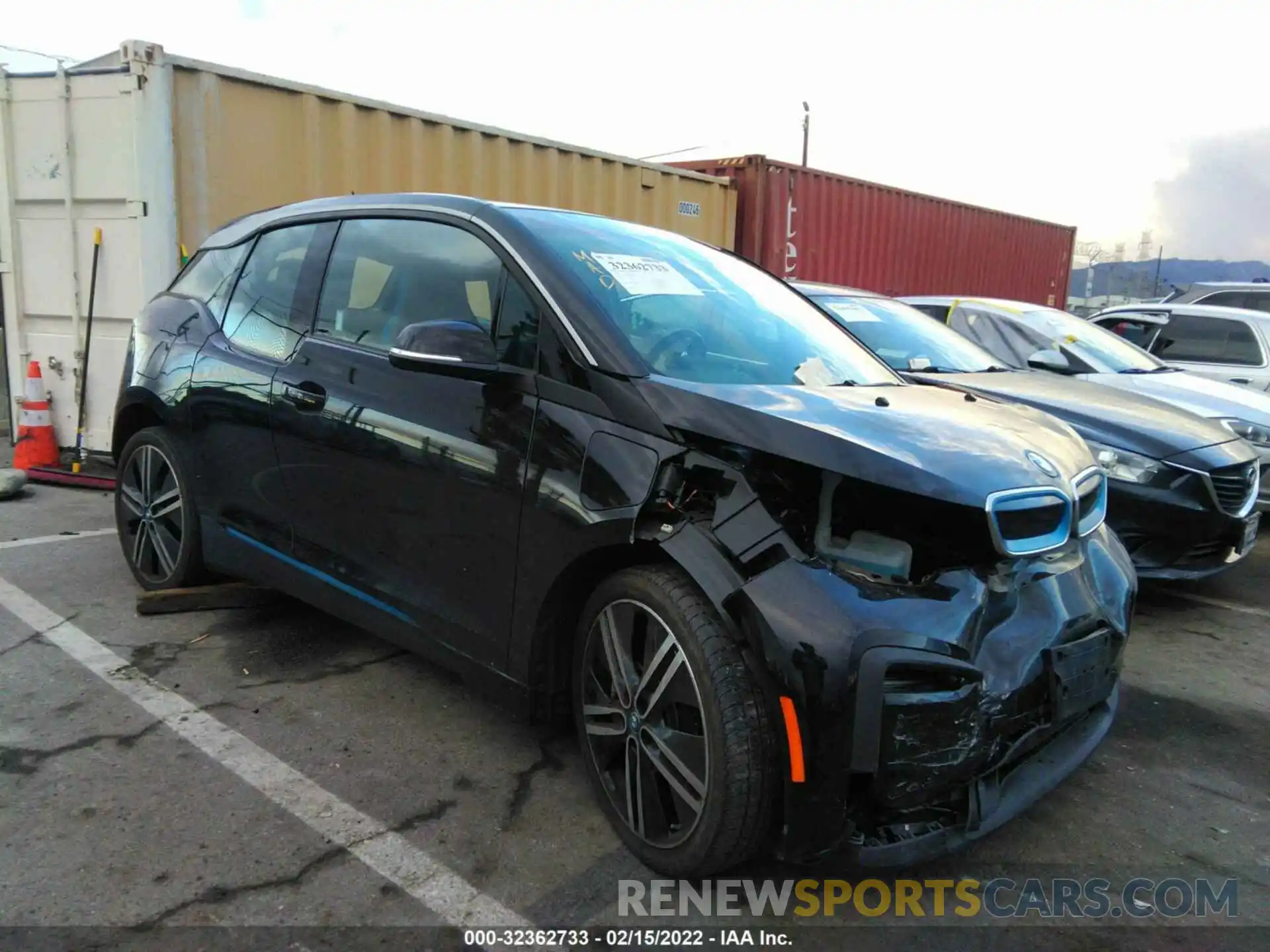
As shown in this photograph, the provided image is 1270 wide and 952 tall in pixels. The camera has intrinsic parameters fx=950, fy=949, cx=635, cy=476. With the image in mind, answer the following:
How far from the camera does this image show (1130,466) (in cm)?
439

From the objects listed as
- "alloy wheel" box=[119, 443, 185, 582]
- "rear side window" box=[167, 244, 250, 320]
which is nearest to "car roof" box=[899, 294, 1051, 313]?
"rear side window" box=[167, 244, 250, 320]

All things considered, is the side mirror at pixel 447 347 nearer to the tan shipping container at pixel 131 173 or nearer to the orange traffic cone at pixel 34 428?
the tan shipping container at pixel 131 173

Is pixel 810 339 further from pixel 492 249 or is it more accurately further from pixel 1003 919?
pixel 1003 919

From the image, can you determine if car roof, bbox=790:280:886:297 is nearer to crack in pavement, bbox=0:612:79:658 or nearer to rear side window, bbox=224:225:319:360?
rear side window, bbox=224:225:319:360

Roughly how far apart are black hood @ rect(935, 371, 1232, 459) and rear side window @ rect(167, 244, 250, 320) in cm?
304

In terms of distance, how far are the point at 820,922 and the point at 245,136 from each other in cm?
622

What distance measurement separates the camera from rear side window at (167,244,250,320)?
390cm

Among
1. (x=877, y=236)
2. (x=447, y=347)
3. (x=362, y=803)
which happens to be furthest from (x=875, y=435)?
(x=877, y=236)

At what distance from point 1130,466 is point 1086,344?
2.31 m

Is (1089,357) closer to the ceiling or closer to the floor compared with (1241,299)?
closer to the floor

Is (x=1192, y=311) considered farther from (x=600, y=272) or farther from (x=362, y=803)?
(x=362, y=803)

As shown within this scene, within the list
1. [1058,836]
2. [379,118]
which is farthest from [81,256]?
[1058,836]

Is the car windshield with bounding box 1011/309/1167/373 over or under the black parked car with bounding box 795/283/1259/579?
over

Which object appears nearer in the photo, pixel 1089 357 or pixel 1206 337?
pixel 1089 357
